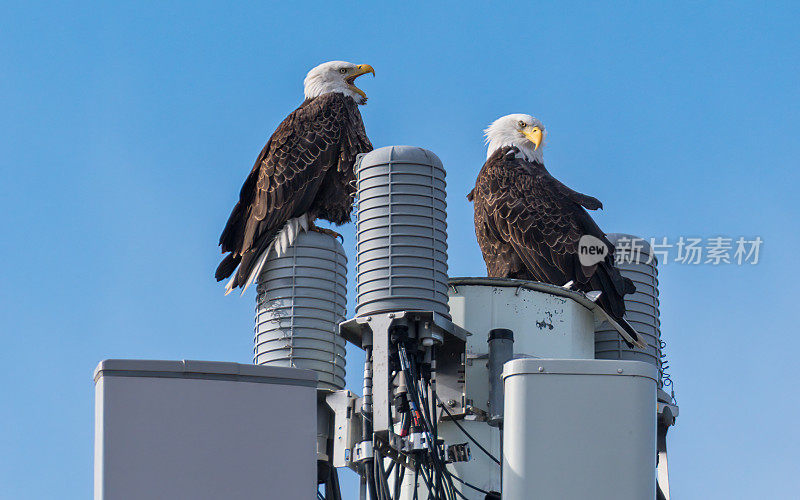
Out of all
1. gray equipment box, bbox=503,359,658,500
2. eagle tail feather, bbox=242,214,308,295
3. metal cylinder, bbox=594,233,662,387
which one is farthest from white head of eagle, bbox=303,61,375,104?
gray equipment box, bbox=503,359,658,500

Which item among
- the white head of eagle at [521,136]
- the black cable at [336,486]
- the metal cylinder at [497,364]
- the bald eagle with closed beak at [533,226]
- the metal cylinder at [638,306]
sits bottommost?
the black cable at [336,486]

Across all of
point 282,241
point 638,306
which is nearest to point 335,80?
point 282,241

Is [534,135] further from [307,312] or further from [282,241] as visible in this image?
[307,312]

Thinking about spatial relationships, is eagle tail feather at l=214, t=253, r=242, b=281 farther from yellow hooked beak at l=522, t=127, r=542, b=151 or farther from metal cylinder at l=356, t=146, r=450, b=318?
yellow hooked beak at l=522, t=127, r=542, b=151

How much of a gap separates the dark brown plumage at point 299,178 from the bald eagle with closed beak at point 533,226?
2.10 m

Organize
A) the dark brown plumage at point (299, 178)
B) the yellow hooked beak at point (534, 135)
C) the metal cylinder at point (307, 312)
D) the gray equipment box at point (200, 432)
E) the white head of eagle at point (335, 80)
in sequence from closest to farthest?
1. the gray equipment box at point (200, 432)
2. the metal cylinder at point (307, 312)
3. the dark brown plumage at point (299, 178)
4. the white head of eagle at point (335, 80)
5. the yellow hooked beak at point (534, 135)

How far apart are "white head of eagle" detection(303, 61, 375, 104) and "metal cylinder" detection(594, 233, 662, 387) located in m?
3.70

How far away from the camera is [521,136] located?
18.6m

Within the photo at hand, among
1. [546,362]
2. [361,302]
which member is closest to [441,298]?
[361,302]

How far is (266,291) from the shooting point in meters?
13.3

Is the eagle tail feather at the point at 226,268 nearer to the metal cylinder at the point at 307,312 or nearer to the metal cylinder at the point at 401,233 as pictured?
the metal cylinder at the point at 307,312

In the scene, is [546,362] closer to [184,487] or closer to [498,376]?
[498,376]

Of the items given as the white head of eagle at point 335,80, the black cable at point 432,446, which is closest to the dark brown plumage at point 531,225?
the white head of eagle at point 335,80

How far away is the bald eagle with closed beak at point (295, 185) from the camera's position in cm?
1428
